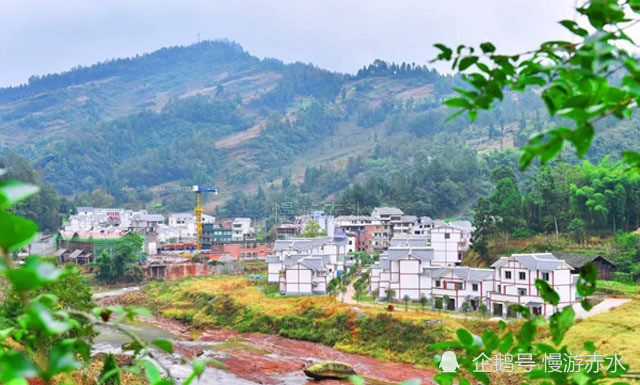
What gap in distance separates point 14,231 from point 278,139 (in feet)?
299

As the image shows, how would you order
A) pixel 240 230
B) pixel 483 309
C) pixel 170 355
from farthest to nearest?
pixel 240 230 → pixel 483 309 → pixel 170 355

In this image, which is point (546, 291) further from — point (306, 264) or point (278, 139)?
point (278, 139)

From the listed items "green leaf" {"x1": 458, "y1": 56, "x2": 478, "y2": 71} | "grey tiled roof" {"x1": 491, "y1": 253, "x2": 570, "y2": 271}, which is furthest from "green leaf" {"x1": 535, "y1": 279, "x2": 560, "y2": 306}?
"grey tiled roof" {"x1": 491, "y1": 253, "x2": 570, "y2": 271}

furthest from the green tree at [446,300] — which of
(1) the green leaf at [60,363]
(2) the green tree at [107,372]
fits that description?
(1) the green leaf at [60,363]

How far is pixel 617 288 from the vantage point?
19672mm

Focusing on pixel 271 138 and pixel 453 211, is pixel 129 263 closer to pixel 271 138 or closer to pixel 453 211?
pixel 453 211

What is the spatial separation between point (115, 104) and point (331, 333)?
13793 centimetres

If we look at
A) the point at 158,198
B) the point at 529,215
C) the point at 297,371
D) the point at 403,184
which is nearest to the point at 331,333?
the point at 297,371

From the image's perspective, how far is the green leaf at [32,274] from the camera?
2.28 feet

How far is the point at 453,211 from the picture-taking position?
44.0 meters

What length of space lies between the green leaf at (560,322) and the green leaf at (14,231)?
0.95m

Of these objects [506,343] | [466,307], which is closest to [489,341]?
[506,343]

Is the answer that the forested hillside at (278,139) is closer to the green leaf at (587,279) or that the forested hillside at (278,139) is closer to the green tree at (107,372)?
the green tree at (107,372)

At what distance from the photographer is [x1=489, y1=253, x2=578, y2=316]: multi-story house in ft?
56.7
